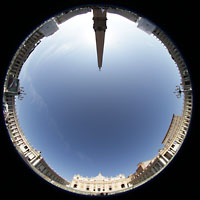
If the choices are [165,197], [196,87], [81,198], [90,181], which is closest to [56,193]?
[81,198]

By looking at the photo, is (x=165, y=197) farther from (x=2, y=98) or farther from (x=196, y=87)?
(x=2, y=98)

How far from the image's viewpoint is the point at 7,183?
8.56 metres

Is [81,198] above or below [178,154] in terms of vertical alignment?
below

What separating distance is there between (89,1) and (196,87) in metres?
9.50

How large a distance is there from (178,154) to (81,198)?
27.3ft

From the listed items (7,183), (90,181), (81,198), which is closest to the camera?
(7,183)

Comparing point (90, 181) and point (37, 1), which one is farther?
point (90, 181)

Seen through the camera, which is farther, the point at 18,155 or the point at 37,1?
the point at 18,155

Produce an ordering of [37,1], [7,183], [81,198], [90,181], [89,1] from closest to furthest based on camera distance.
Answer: [37,1] → [89,1] → [7,183] → [81,198] → [90,181]

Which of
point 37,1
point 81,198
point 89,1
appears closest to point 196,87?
point 89,1

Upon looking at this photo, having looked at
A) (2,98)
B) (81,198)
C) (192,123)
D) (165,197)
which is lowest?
(165,197)

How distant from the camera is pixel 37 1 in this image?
597cm

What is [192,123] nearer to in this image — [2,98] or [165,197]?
[165,197]

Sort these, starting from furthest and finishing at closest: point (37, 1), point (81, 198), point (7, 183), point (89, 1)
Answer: point (81, 198), point (7, 183), point (89, 1), point (37, 1)
